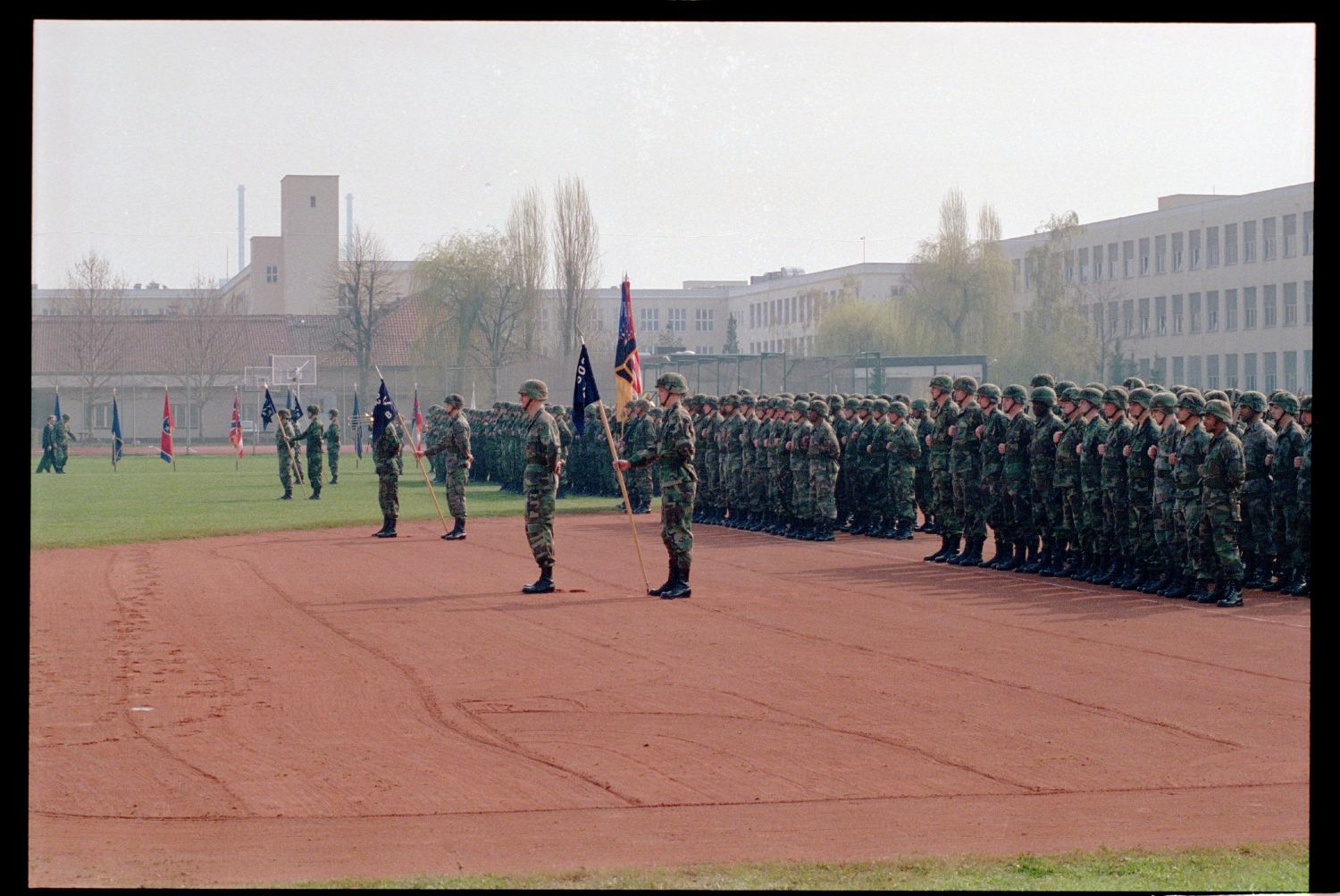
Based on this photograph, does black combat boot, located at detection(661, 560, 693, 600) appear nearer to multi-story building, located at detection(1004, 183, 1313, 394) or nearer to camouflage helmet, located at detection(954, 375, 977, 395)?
camouflage helmet, located at detection(954, 375, 977, 395)

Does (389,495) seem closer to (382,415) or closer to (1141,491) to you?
(382,415)

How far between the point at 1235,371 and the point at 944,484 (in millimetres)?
31772

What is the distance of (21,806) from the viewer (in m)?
5.45

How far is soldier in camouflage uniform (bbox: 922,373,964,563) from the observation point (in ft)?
65.3

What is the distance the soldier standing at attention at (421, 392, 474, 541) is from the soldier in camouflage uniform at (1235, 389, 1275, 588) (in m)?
11.2

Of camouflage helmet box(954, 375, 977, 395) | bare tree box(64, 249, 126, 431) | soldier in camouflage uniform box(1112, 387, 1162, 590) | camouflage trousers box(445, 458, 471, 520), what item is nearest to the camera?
soldier in camouflage uniform box(1112, 387, 1162, 590)

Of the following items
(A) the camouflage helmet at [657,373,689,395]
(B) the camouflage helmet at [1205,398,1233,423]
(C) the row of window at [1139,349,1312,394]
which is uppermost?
(C) the row of window at [1139,349,1312,394]

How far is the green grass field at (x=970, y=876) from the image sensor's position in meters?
6.54

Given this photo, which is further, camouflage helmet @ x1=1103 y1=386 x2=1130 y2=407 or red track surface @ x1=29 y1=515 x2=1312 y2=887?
camouflage helmet @ x1=1103 y1=386 x2=1130 y2=407

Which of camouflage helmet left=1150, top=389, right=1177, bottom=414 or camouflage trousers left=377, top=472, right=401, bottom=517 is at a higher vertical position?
camouflage helmet left=1150, top=389, right=1177, bottom=414

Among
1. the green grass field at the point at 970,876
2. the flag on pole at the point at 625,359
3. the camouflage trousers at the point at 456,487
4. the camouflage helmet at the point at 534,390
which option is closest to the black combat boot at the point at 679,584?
the camouflage helmet at the point at 534,390

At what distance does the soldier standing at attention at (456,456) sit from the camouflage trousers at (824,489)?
5.11 m

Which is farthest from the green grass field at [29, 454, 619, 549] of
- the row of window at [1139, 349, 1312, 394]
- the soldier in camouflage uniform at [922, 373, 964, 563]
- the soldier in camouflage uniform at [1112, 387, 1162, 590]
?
the row of window at [1139, 349, 1312, 394]

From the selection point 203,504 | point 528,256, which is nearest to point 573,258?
point 528,256
